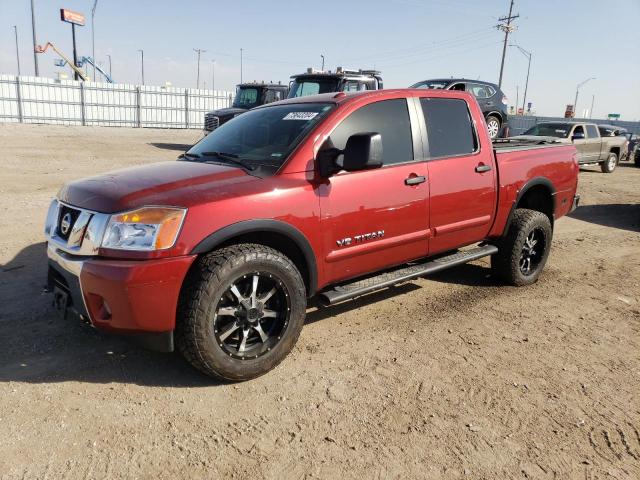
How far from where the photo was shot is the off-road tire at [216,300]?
9.60ft

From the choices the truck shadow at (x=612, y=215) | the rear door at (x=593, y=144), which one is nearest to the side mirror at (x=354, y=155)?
the truck shadow at (x=612, y=215)

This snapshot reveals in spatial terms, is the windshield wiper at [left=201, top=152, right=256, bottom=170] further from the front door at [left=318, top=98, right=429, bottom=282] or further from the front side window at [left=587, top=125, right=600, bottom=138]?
the front side window at [left=587, top=125, right=600, bottom=138]

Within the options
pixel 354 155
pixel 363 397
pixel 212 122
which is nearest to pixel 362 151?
pixel 354 155

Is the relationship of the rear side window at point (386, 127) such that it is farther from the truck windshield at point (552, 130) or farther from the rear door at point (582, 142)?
the rear door at point (582, 142)

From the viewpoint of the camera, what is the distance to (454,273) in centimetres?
564

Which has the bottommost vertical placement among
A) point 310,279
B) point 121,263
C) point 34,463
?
point 34,463

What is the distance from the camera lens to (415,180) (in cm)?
393

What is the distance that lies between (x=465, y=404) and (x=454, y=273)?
2757 millimetres

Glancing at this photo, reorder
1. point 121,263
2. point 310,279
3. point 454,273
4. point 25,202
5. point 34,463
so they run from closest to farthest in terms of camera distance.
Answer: point 34,463 < point 121,263 < point 310,279 < point 454,273 < point 25,202

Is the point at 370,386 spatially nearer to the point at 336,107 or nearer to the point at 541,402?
the point at 541,402

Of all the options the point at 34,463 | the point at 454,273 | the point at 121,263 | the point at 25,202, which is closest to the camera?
the point at 34,463

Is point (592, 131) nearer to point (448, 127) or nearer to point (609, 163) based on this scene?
point (609, 163)

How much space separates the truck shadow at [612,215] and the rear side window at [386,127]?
620 centimetres

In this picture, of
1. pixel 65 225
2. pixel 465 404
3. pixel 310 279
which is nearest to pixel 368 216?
pixel 310 279
